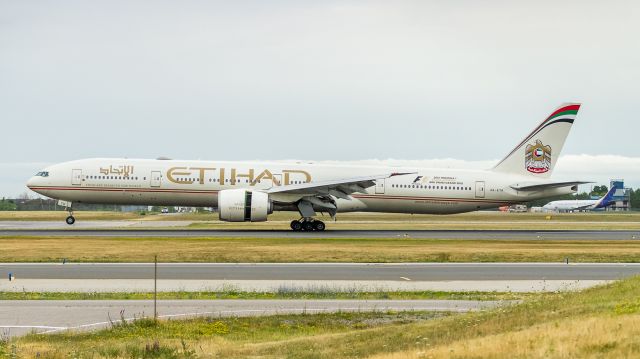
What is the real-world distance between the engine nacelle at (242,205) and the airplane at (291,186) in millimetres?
59

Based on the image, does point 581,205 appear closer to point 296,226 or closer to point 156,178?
point 296,226

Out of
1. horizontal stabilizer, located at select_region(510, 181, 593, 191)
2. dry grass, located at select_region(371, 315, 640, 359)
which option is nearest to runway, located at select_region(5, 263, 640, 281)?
dry grass, located at select_region(371, 315, 640, 359)

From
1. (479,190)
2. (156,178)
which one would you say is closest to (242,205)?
(156,178)

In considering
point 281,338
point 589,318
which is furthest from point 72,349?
point 589,318

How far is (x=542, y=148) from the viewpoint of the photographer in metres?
55.0

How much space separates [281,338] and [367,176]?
35.1 metres

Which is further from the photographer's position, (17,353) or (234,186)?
(234,186)

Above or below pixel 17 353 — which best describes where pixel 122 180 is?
above

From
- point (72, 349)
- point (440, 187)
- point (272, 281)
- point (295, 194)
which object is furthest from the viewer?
point (440, 187)

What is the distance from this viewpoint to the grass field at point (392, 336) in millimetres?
11016

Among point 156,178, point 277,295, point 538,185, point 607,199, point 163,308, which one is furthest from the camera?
point 607,199

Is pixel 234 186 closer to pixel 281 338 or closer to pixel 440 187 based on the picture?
pixel 440 187

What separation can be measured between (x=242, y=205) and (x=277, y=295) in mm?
24573

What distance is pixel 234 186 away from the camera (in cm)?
4956
